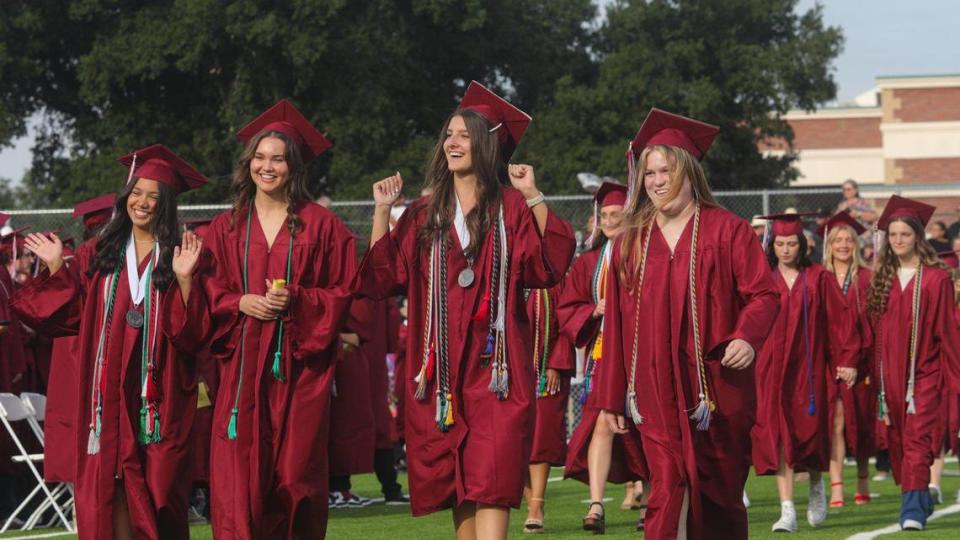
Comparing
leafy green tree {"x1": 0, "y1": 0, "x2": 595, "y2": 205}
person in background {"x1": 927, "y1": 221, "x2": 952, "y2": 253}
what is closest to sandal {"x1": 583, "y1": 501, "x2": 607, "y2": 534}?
person in background {"x1": 927, "y1": 221, "x2": 952, "y2": 253}

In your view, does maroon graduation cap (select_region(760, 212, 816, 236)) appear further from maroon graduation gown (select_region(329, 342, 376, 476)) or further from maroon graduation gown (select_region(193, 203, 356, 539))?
maroon graduation gown (select_region(193, 203, 356, 539))

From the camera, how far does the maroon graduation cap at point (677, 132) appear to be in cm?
764

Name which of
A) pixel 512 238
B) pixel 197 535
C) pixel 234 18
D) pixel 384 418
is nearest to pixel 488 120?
pixel 512 238

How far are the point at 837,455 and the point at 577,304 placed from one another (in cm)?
343

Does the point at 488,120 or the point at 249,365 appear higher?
the point at 488,120

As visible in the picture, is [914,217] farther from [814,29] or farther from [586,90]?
[814,29]

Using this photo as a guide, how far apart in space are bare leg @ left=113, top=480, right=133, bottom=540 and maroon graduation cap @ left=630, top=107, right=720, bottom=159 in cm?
287

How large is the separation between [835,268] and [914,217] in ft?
6.43

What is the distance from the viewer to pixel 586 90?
4297 centimetres

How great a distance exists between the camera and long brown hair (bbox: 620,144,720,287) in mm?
7453

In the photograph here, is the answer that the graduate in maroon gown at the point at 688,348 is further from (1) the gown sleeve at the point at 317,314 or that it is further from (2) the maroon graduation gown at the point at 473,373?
(1) the gown sleeve at the point at 317,314

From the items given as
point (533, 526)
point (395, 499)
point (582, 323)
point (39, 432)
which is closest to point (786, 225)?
point (582, 323)

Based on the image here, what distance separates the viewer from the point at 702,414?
714 cm

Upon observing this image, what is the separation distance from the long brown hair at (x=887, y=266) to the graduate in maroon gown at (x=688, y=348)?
17.1 ft
